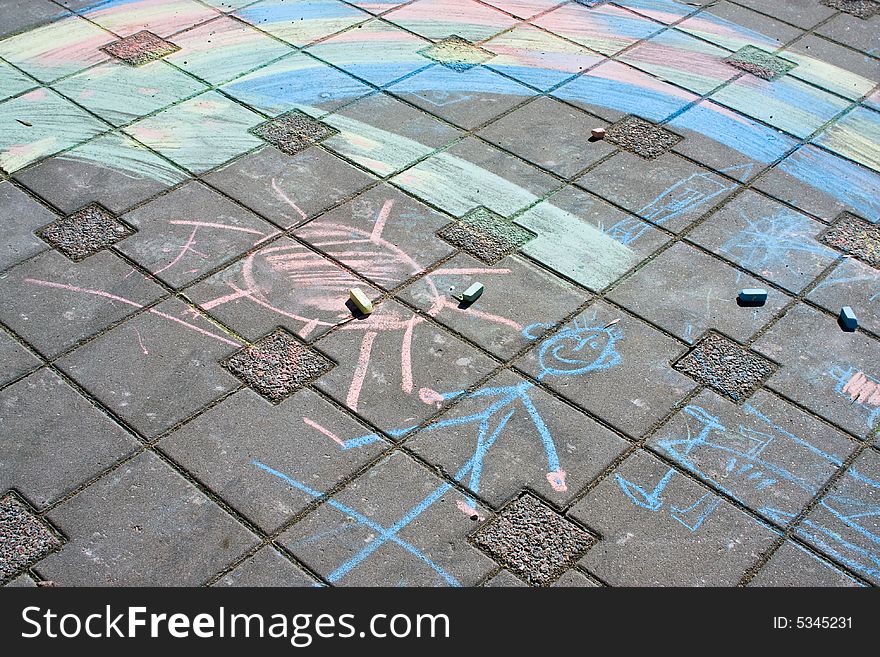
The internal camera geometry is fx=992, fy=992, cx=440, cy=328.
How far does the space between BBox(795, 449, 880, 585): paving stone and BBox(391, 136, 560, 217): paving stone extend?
9.81 feet

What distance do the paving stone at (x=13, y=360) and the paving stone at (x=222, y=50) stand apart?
3.30m

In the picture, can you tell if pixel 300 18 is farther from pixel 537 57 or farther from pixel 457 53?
pixel 537 57

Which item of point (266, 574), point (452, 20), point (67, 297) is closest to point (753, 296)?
point (266, 574)

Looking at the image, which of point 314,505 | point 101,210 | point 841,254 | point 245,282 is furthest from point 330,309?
point 841,254

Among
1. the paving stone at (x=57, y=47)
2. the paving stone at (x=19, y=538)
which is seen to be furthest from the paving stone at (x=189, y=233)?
the paving stone at (x=57, y=47)

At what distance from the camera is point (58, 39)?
891 centimetres

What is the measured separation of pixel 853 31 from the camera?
9867mm

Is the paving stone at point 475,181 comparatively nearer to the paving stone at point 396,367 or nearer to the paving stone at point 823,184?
the paving stone at point 396,367

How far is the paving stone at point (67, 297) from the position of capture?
6.16m

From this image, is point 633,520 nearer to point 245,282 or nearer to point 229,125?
point 245,282

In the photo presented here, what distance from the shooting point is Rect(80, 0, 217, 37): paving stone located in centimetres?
909

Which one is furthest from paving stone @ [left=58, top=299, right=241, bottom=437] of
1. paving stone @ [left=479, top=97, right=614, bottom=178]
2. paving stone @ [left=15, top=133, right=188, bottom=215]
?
paving stone @ [left=479, top=97, right=614, bottom=178]

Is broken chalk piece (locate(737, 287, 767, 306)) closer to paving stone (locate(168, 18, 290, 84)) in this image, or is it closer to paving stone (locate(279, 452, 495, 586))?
paving stone (locate(279, 452, 495, 586))
